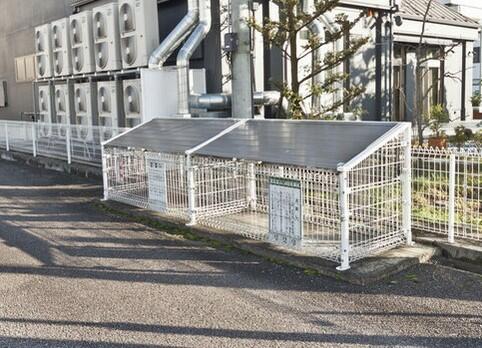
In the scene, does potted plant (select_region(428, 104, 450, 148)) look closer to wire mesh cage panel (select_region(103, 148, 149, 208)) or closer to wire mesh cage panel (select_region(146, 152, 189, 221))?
wire mesh cage panel (select_region(146, 152, 189, 221))

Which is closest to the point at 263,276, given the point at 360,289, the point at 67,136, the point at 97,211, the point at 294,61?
the point at 360,289

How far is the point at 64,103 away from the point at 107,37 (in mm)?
3153

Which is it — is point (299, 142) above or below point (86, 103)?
below

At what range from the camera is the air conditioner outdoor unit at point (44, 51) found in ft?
52.6

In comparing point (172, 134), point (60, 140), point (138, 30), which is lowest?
point (60, 140)

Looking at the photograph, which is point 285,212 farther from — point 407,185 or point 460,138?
point 460,138

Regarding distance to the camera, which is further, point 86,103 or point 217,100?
point 86,103

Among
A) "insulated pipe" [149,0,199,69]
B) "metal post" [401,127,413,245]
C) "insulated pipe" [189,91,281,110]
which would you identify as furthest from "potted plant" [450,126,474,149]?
"insulated pipe" [149,0,199,69]

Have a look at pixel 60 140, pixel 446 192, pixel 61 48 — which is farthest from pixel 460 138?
pixel 61 48

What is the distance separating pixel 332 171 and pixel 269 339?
1.94 m

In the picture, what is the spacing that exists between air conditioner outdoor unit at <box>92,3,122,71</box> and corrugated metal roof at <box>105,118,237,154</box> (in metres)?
4.40

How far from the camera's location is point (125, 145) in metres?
8.65

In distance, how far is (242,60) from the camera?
9.69 metres

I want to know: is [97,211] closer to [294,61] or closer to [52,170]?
[294,61]
